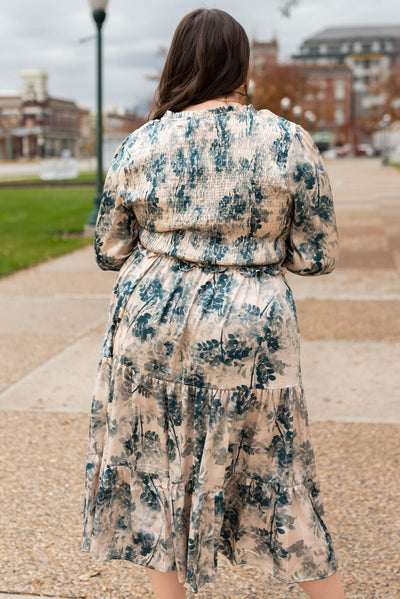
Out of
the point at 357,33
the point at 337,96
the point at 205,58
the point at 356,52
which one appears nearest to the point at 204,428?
the point at 205,58

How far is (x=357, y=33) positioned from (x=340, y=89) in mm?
24588

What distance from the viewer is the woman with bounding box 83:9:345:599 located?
198 centimetres

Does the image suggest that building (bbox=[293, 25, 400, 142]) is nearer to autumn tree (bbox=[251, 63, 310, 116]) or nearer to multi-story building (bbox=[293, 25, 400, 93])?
multi-story building (bbox=[293, 25, 400, 93])

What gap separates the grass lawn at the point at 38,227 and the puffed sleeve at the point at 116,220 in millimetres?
7976

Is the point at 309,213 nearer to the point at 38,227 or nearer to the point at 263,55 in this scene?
the point at 38,227

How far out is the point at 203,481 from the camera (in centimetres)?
202

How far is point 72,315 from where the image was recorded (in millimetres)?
7262

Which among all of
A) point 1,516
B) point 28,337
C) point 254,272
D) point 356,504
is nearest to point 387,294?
point 28,337

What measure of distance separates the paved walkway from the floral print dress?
674 mm

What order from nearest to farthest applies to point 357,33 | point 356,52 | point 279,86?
point 279,86 < point 356,52 < point 357,33

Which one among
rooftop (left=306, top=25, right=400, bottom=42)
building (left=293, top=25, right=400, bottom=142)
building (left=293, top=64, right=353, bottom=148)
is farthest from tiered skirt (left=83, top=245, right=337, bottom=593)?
rooftop (left=306, top=25, right=400, bottom=42)

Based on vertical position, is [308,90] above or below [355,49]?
below

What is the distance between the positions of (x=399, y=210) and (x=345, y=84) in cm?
10803

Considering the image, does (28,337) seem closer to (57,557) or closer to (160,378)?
(57,557)
